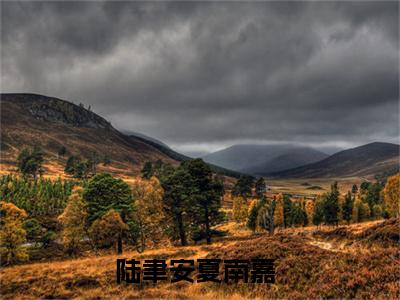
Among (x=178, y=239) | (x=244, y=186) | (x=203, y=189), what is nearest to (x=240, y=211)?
(x=244, y=186)

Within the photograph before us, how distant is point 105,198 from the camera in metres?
36.3

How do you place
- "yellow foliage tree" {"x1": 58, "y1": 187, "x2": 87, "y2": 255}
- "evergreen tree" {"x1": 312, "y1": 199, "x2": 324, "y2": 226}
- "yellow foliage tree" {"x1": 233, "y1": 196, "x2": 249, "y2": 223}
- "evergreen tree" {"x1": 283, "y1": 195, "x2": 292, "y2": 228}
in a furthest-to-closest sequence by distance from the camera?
"yellow foliage tree" {"x1": 233, "y1": 196, "x2": 249, "y2": 223} < "evergreen tree" {"x1": 283, "y1": 195, "x2": 292, "y2": 228} < "evergreen tree" {"x1": 312, "y1": 199, "x2": 324, "y2": 226} < "yellow foliage tree" {"x1": 58, "y1": 187, "x2": 87, "y2": 255}

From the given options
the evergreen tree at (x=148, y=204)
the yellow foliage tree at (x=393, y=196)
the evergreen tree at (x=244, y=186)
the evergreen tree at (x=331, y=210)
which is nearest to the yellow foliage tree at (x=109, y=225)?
the evergreen tree at (x=148, y=204)

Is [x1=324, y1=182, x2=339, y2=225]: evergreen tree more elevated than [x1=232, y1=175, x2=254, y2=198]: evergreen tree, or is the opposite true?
[x1=232, y1=175, x2=254, y2=198]: evergreen tree

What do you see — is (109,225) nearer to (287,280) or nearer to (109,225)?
(109,225)

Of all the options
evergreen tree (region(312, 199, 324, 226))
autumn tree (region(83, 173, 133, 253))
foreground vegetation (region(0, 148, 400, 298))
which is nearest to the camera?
foreground vegetation (region(0, 148, 400, 298))

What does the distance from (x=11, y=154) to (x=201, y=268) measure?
205 m

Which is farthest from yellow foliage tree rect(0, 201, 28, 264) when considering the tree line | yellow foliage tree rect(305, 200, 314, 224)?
yellow foliage tree rect(305, 200, 314, 224)

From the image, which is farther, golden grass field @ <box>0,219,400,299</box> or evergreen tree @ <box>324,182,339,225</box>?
evergreen tree @ <box>324,182,339,225</box>

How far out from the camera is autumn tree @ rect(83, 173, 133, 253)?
1395 inches

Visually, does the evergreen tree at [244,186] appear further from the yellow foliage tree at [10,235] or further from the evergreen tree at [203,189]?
the yellow foliage tree at [10,235]

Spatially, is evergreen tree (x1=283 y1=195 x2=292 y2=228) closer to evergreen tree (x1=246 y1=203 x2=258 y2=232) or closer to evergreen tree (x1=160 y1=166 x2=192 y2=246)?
evergreen tree (x1=246 y1=203 x2=258 y2=232)

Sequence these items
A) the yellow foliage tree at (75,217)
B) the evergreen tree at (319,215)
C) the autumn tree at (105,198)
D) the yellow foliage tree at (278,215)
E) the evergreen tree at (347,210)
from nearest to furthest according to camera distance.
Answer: the autumn tree at (105,198) → the yellow foliage tree at (75,217) → the evergreen tree at (347,210) → the evergreen tree at (319,215) → the yellow foliage tree at (278,215)

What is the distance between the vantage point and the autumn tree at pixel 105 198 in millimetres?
35438
